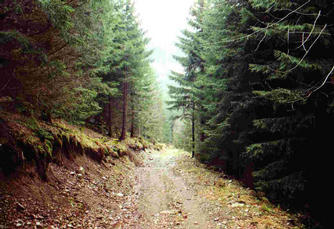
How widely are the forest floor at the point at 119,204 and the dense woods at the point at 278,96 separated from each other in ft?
4.23

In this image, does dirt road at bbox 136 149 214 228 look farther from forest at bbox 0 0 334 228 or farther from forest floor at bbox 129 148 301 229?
forest at bbox 0 0 334 228

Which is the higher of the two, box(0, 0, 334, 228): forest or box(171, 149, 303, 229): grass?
box(0, 0, 334, 228): forest

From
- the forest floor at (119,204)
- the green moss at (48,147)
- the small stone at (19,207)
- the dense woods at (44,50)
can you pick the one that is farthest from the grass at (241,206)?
the dense woods at (44,50)

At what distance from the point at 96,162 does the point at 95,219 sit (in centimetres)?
434

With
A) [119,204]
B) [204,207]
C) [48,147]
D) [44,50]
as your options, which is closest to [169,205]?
[204,207]

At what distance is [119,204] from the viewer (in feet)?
21.4

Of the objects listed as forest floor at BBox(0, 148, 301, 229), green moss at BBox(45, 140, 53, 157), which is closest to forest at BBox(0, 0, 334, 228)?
green moss at BBox(45, 140, 53, 157)

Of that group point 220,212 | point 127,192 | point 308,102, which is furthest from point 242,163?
point 127,192

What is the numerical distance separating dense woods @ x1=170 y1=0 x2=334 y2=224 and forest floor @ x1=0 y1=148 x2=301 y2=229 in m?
1.29

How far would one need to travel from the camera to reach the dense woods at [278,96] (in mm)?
5234

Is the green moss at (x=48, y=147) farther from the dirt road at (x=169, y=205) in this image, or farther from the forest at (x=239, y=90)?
the dirt road at (x=169, y=205)

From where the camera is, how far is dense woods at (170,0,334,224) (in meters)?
5.23

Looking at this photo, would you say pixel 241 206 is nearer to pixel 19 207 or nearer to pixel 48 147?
pixel 19 207

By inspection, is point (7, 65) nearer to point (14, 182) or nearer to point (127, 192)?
point (14, 182)
